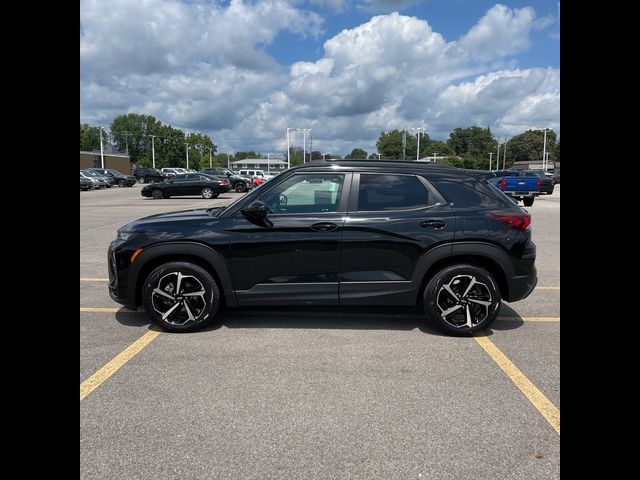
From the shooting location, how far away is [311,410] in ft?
9.94

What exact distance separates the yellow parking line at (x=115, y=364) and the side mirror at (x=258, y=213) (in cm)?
155

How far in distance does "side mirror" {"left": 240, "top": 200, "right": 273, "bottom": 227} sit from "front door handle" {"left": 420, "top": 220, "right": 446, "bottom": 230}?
59.9 inches

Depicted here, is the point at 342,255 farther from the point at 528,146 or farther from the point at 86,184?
the point at 528,146

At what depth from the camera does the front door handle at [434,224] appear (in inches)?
172

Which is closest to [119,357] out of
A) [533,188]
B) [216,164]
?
[533,188]

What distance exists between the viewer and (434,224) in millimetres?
4371

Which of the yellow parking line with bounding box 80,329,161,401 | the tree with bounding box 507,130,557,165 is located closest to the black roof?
the yellow parking line with bounding box 80,329,161,401

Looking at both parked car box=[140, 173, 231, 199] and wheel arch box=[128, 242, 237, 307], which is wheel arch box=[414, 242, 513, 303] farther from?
parked car box=[140, 173, 231, 199]

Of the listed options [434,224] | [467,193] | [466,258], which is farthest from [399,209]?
[466,258]

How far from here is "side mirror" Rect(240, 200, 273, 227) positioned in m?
4.29

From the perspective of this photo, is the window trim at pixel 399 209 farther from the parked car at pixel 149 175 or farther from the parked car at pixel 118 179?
the parked car at pixel 149 175

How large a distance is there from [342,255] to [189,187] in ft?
79.9

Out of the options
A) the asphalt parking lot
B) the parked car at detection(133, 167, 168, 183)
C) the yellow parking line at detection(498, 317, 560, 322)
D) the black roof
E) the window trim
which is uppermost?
the parked car at detection(133, 167, 168, 183)
